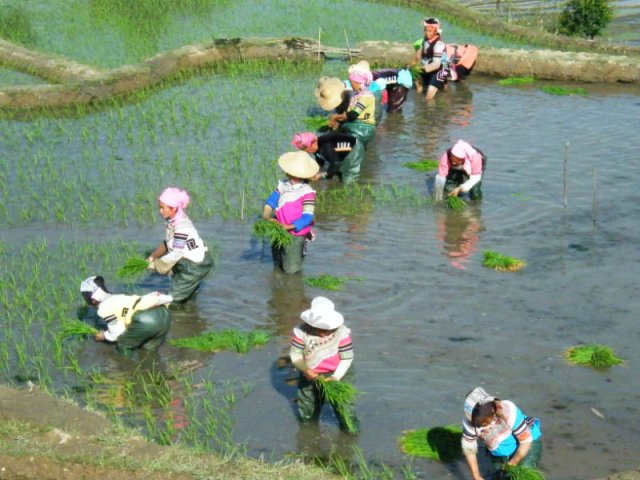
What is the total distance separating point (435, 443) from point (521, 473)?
77cm

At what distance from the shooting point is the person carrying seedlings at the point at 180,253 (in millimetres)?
8297

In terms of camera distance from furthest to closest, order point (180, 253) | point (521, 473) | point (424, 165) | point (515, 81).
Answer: point (515, 81), point (424, 165), point (180, 253), point (521, 473)

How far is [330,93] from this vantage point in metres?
12.5

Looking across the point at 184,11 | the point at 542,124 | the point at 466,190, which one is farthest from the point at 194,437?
the point at 184,11

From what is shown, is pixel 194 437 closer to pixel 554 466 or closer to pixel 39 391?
pixel 39 391

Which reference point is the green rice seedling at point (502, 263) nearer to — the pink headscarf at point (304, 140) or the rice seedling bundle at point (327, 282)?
the rice seedling bundle at point (327, 282)

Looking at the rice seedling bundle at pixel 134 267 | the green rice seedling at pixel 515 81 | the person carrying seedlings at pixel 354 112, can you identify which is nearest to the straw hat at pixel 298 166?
the rice seedling bundle at pixel 134 267

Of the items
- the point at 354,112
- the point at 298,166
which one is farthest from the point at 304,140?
the point at 298,166

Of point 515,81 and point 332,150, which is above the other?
point 332,150

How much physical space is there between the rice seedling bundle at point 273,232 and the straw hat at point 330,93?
148 inches

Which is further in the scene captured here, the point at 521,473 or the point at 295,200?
the point at 295,200

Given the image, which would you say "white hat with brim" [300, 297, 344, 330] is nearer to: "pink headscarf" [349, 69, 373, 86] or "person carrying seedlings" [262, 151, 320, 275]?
"person carrying seedlings" [262, 151, 320, 275]

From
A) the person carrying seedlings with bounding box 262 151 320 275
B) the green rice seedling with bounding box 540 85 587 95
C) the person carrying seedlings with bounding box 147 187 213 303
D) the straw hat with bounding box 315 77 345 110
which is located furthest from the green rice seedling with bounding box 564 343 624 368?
the green rice seedling with bounding box 540 85 587 95

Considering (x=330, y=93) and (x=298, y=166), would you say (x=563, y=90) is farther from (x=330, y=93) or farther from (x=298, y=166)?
(x=298, y=166)
